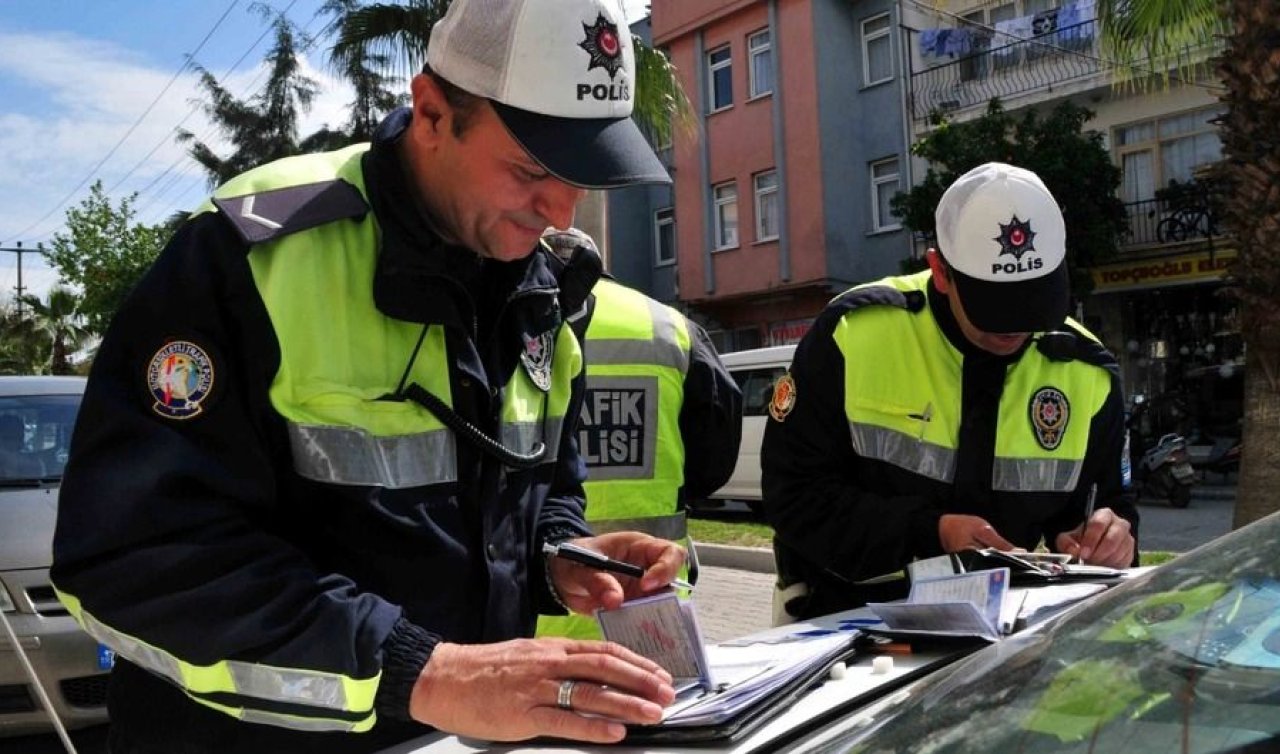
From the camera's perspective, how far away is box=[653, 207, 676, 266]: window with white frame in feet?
77.2

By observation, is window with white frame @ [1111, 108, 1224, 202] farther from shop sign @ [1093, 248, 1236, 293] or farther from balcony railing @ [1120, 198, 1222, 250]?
shop sign @ [1093, 248, 1236, 293]

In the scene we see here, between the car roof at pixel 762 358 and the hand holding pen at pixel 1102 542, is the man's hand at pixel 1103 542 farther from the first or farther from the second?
the car roof at pixel 762 358

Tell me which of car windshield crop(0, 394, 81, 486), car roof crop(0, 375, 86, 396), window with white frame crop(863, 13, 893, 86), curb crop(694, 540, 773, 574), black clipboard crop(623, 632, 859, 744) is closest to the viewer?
black clipboard crop(623, 632, 859, 744)

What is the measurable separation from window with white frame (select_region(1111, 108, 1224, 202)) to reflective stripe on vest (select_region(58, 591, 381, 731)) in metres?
16.3

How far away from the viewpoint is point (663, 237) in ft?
77.9

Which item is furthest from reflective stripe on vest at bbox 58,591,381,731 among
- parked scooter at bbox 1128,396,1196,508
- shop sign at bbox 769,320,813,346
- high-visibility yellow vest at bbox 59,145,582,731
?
shop sign at bbox 769,320,813,346

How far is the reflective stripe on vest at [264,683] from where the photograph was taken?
1242mm

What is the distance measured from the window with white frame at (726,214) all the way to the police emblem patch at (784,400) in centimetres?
1842

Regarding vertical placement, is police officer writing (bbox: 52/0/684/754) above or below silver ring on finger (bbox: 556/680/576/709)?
above

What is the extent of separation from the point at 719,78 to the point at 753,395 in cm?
1068

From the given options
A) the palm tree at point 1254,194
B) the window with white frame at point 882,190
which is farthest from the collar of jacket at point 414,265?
the window with white frame at point 882,190

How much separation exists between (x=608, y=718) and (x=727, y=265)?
1978 centimetres

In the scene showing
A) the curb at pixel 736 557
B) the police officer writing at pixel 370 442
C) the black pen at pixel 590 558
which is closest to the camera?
the police officer writing at pixel 370 442

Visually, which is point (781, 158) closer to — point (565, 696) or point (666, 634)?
point (666, 634)
